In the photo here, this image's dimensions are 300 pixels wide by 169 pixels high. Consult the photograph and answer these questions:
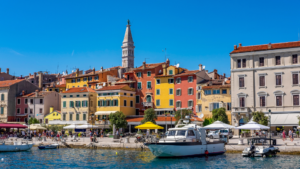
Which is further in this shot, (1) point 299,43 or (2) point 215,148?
(1) point 299,43

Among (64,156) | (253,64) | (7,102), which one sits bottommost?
(64,156)

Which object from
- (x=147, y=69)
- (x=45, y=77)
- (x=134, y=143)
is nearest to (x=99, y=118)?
(x=147, y=69)

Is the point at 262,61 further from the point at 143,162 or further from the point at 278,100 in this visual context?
the point at 143,162

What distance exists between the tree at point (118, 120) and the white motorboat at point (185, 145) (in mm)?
23845

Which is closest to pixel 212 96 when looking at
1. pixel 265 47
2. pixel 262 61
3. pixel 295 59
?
pixel 262 61

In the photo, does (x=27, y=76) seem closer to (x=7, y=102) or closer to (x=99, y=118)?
(x=7, y=102)

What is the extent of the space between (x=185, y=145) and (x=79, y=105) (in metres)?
37.9

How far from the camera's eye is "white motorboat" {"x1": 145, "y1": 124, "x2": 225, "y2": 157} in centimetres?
3200

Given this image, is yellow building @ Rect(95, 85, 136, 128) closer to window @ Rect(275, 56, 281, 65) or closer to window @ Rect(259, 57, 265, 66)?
window @ Rect(259, 57, 265, 66)

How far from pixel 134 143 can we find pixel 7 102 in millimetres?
41066

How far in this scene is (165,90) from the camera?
62750 millimetres

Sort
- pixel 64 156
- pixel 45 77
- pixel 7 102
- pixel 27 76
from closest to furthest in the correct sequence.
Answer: pixel 64 156, pixel 7 102, pixel 45 77, pixel 27 76

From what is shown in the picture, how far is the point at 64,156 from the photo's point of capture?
37312 mm

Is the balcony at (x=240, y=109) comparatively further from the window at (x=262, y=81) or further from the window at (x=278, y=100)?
the window at (x=278, y=100)
